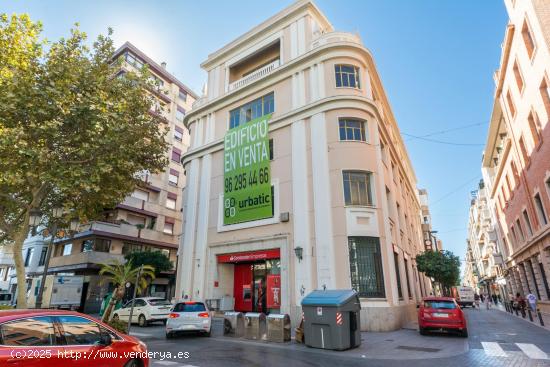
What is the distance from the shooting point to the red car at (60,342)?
13.9ft

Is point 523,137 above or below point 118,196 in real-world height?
above

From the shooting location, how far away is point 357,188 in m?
17.3

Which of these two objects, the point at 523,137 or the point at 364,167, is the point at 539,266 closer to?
the point at 523,137

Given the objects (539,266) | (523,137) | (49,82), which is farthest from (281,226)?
(539,266)

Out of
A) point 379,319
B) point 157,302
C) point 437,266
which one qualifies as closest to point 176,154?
point 157,302

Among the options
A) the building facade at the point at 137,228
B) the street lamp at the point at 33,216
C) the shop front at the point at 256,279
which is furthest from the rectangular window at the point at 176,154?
the street lamp at the point at 33,216

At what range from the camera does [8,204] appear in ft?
55.2

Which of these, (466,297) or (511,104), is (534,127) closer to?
(511,104)

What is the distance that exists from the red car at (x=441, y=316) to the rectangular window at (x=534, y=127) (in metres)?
12.0

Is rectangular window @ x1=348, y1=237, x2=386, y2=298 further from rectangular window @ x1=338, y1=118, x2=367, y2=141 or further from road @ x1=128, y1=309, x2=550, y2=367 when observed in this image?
rectangular window @ x1=338, y1=118, x2=367, y2=141

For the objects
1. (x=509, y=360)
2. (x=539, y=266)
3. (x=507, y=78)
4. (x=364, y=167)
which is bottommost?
(x=509, y=360)

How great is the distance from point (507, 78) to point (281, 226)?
19711 millimetres

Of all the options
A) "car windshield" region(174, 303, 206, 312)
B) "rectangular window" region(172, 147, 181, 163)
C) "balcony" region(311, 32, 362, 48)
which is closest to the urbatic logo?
"car windshield" region(174, 303, 206, 312)

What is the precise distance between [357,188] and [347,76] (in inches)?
274
